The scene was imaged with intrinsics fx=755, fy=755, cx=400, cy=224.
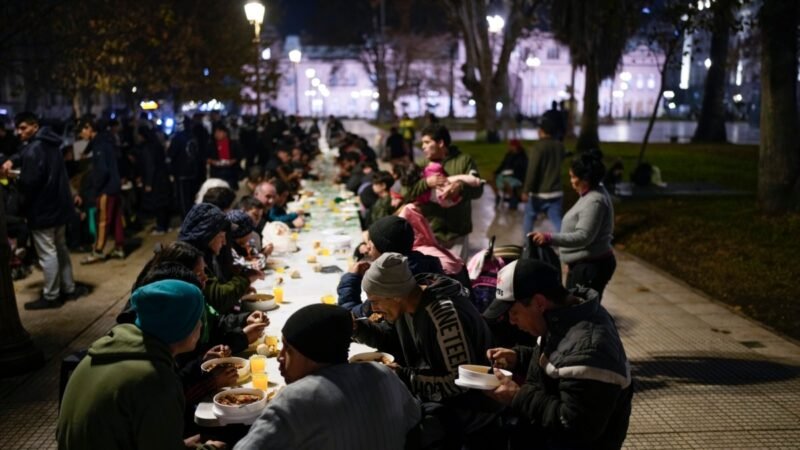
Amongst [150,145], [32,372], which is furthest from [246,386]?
[150,145]

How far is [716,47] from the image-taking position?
32969mm

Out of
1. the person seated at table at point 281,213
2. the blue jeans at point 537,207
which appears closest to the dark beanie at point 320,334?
the person seated at table at point 281,213

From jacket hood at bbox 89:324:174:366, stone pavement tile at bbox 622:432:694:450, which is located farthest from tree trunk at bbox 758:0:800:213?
jacket hood at bbox 89:324:174:366

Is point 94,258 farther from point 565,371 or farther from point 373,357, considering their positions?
point 565,371

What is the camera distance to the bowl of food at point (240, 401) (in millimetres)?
3576

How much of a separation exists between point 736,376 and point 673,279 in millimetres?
4210

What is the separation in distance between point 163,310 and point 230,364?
1342mm

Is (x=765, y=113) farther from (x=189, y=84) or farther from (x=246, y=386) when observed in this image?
(x=189, y=84)

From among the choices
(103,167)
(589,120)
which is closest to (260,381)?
(103,167)

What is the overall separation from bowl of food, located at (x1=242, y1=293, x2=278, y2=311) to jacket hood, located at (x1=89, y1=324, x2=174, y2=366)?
262 cm

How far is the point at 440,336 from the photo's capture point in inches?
147

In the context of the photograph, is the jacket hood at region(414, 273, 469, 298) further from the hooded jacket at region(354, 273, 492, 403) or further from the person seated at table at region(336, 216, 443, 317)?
the person seated at table at region(336, 216, 443, 317)

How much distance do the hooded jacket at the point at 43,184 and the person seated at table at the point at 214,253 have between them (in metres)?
4.05

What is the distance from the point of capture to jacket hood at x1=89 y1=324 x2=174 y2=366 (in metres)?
2.84
